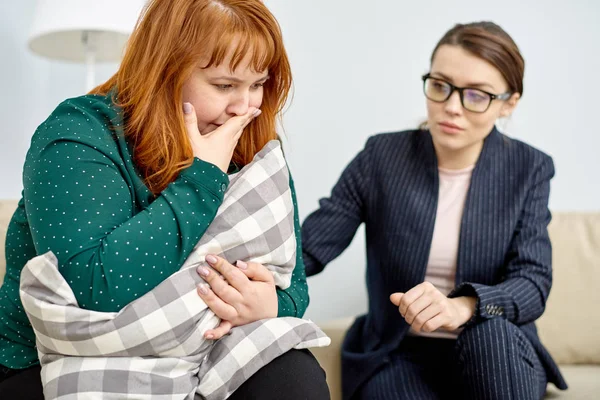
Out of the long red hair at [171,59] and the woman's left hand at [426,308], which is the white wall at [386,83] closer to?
the woman's left hand at [426,308]

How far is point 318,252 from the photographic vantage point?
1647 millimetres

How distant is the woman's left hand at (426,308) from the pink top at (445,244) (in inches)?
9.5

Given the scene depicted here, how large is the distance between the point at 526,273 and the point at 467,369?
268 mm

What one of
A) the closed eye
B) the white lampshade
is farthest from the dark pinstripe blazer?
the white lampshade

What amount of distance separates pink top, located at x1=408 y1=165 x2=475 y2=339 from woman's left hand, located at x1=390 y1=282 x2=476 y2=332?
0.79ft

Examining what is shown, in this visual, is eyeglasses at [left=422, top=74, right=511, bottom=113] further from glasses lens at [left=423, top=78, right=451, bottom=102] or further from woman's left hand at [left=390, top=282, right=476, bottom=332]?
woman's left hand at [left=390, top=282, right=476, bottom=332]

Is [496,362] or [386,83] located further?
[386,83]

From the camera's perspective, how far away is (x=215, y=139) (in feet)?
3.84

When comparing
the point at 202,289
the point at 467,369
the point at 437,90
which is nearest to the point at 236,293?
the point at 202,289

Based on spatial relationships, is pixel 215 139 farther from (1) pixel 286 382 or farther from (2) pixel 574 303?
(2) pixel 574 303

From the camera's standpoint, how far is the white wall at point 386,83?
7.51ft

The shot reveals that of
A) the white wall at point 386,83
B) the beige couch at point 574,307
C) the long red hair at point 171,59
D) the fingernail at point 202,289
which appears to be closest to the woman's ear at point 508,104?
the beige couch at point 574,307

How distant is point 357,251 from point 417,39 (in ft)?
2.32

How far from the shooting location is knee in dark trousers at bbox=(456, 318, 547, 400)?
1.35 meters
